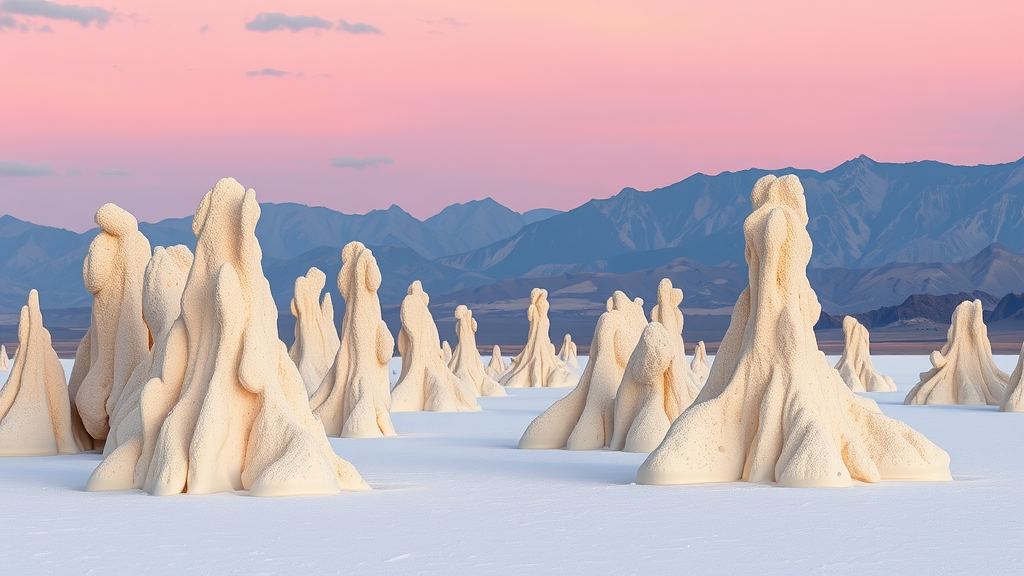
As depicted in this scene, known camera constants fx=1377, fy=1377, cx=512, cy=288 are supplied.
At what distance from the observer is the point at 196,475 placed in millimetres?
11461

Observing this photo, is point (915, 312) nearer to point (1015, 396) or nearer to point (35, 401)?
point (1015, 396)

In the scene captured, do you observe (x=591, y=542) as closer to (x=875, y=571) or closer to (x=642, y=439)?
(x=875, y=571)

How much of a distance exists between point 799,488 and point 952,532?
2329 millimetres

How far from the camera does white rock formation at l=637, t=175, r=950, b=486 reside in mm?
11953

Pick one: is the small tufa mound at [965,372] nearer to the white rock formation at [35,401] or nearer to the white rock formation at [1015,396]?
the white rock formation at [1015,396]

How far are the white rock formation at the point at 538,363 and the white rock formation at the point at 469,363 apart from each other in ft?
6.08

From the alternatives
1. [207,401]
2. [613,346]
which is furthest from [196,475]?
[613,346]

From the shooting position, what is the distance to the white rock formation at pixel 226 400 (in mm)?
11492

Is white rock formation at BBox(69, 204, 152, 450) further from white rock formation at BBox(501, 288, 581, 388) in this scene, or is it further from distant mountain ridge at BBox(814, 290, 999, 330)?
distant mountain ridge at BBox(814, 290, 999, 330)

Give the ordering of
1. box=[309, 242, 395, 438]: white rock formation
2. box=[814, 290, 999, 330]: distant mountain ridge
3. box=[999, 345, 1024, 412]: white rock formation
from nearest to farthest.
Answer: box=[309, 242, 395, 438]: white rock formation < box=[999, 345, 1024, 412]: white rock formation < box=[814, 290, 999, 330]: distant mountain ridge

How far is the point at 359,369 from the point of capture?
2058 centimetres

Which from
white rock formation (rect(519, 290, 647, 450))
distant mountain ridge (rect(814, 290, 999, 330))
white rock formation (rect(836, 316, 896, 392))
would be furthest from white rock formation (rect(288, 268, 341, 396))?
distant mountain ridge (rect(814, 290, 999, 330))

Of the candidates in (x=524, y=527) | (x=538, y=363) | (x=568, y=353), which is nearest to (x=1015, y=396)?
(x=538, y=363)

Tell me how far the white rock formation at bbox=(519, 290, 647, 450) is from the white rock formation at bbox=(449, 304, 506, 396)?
13.8 metres
